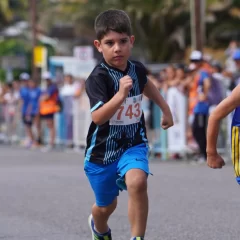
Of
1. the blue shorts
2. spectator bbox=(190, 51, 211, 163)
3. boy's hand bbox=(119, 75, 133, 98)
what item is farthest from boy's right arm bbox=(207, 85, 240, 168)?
spectator bbox=(190, 51, 211, 163)

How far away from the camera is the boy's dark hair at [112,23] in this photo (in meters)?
6.09

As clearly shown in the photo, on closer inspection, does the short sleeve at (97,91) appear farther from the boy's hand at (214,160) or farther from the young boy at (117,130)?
the boy's hand at (214,160)

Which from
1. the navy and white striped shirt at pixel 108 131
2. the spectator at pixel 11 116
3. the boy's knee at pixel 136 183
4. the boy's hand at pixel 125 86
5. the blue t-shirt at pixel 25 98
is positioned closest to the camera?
the boy's hand at pixel 125 86

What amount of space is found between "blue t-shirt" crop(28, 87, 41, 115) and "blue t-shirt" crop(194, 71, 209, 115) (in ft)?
28.9

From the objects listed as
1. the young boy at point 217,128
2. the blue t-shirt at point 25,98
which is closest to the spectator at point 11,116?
the blue t-shirt at point 25,98

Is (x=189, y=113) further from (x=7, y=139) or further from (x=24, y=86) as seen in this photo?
(x=7, y=139)

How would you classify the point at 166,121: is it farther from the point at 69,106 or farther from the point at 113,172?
the point at 69,106

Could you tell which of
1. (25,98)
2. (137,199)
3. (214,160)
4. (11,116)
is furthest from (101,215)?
(11,116)

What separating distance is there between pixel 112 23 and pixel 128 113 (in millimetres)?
621

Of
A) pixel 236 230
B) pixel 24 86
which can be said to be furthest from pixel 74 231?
→ pixel 24 86

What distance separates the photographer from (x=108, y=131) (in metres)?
6.23

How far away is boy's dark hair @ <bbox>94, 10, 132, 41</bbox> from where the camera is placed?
20.0 feet

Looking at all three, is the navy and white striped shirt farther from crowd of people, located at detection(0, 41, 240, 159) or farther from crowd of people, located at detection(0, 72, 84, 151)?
crowd of people, located at detection(0, 72, 84, 151)

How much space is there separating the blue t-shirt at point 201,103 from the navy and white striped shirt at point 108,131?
9.12 meters
